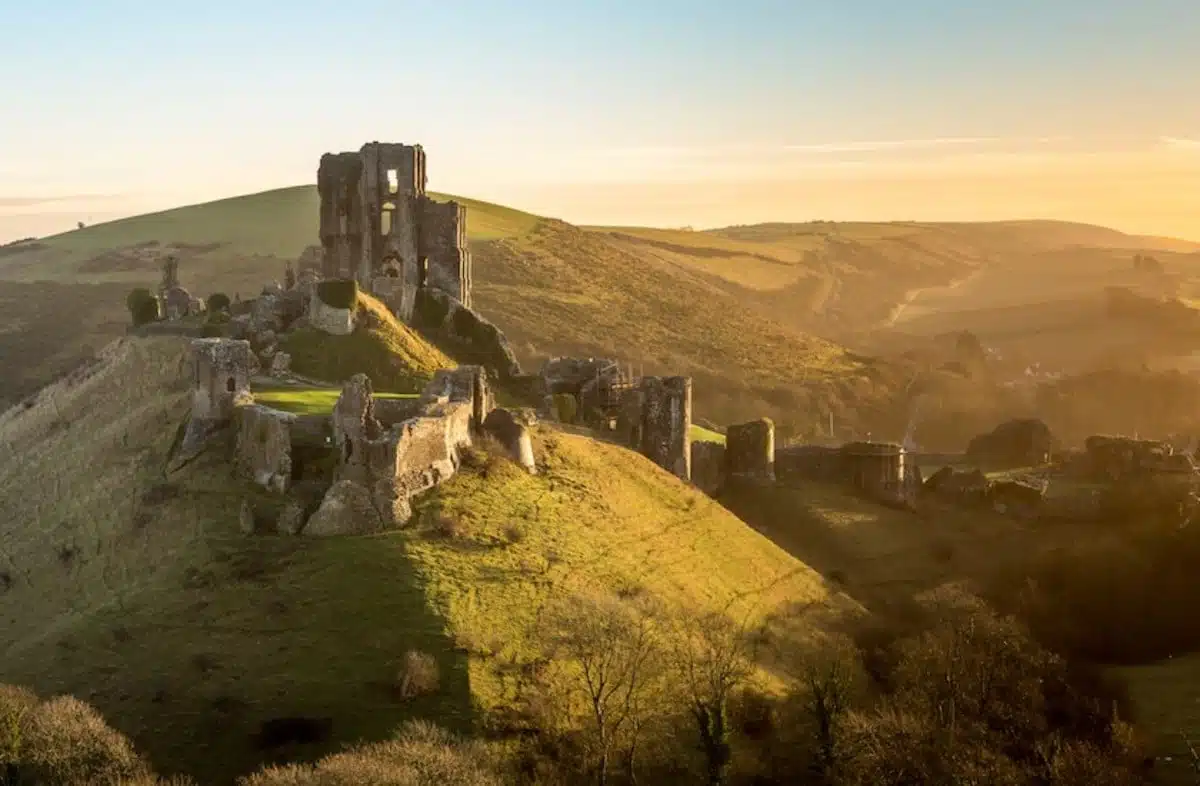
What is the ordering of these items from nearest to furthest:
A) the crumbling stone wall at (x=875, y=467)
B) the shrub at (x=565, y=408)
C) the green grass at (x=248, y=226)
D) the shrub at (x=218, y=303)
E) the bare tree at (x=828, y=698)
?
the bare tree at (x=828, y=698), the shrub at (x=565, y=408), the shrub at (x=218, y=303), the crumbling stone wall at (x=875, y=467), the green grass at (x=248, y=226)

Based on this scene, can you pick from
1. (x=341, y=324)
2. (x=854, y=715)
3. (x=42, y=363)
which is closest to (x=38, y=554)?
(x=341, y=324)

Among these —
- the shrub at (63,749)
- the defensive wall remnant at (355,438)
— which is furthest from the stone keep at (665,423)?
the shrub at (63,749)

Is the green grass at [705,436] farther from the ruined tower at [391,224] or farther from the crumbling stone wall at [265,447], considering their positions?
the crumbling stone wall at [265,447]

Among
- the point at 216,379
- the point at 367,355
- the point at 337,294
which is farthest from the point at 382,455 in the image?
the point at 337,294

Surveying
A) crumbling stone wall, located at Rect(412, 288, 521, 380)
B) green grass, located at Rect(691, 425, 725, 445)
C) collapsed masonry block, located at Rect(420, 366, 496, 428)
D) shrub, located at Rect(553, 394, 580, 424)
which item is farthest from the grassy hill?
green grass, located at Rect(691, 425, 725, 445)

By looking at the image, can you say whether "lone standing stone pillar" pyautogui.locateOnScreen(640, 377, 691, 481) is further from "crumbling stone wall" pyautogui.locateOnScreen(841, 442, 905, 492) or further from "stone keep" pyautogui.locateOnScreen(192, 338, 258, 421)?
"stone keep" pyautogui.locateOnScreen(192, 338, 258, 421)

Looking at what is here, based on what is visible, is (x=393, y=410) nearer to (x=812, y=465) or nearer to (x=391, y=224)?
(x=391, y=224)

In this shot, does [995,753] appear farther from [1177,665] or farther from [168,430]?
[168,430]
